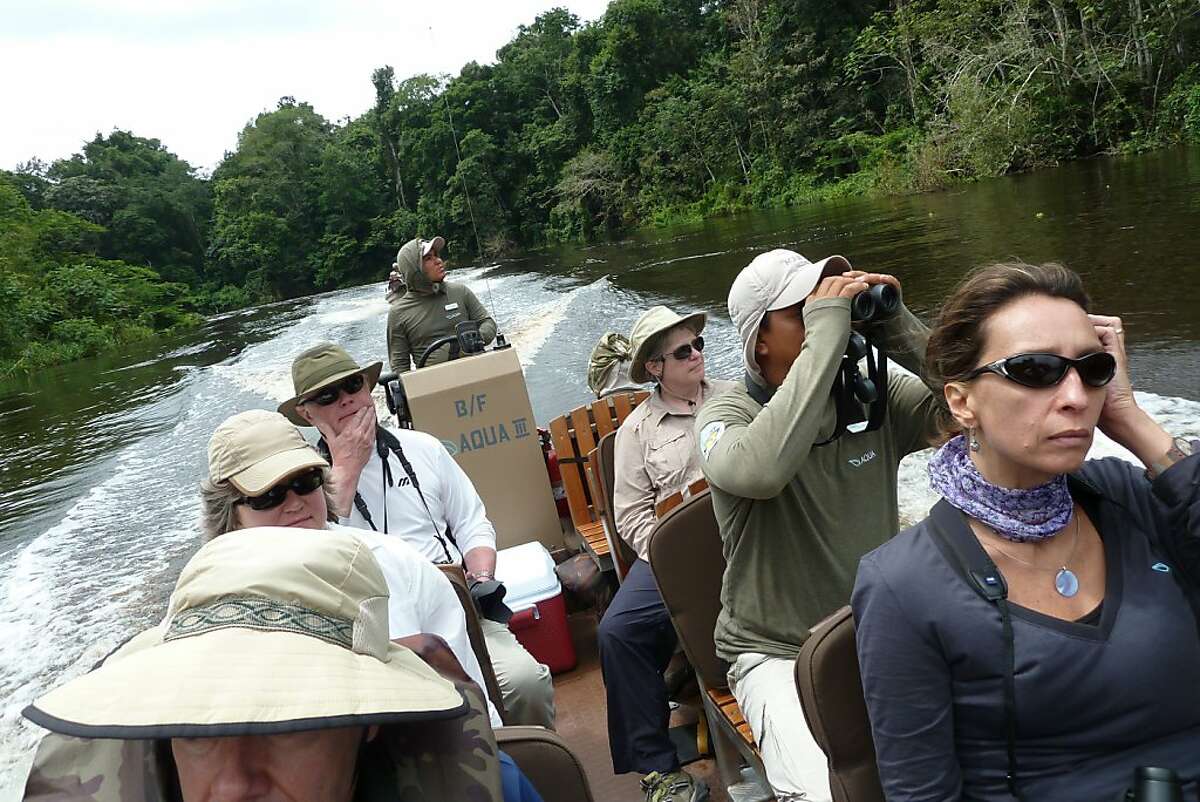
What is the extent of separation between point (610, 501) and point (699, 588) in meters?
1.05

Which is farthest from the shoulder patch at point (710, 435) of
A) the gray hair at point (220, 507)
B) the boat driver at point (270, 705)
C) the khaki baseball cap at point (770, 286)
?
the gray hair at point (220, 507)

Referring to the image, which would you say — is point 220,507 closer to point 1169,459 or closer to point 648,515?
point 648,515

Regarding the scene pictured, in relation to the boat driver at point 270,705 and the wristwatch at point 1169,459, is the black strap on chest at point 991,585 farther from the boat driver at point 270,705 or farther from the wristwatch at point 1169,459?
the boat driver at point 270,705

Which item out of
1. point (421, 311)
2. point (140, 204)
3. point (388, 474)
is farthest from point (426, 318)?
point (140, 204)

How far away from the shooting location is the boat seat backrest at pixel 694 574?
2.07m

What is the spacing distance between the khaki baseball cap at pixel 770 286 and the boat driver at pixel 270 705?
42.6 inches

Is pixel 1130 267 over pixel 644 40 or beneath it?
beneath

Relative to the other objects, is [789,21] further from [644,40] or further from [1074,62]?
[1074,62]

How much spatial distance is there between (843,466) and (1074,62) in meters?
20.9

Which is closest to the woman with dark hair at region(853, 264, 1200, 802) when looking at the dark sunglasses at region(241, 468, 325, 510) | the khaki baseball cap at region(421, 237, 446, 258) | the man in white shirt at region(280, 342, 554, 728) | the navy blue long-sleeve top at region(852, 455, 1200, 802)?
the navy blue long-sleeve top at region(852, 455, 1200, 802)

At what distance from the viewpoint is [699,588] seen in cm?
212

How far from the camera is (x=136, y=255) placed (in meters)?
48.5

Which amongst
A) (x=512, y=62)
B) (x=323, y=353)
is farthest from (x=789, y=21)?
(x=323, y=353)

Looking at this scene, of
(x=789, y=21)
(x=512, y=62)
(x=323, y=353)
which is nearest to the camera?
(x=323, y=353)
